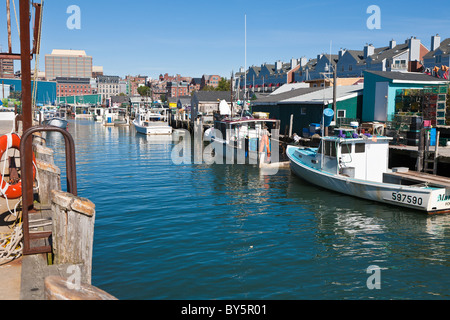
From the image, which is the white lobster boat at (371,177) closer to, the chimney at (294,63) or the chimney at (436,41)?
the chimney at (436,41)

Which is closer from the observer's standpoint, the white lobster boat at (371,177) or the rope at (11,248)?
the rope at (11,248)

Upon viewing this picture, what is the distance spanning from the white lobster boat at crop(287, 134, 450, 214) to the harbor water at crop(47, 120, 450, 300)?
56 cm

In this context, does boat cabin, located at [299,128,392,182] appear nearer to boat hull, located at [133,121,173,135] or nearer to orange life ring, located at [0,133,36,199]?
orange life ring, located at [0,133,36,199]

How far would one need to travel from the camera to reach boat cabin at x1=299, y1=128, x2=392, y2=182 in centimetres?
2028

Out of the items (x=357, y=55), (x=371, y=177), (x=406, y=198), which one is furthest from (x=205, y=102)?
(x=406, y=198)

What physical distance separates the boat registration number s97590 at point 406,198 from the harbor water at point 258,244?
1.62ft

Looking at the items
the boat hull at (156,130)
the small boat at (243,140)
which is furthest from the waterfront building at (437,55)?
the small boat at (243,140)

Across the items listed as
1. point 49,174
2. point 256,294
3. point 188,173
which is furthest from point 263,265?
point 188,173

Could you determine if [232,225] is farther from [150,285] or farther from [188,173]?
[188,173]

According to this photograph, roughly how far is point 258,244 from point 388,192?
811cm

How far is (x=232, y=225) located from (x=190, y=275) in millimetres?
5069

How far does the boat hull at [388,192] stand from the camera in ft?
56.6

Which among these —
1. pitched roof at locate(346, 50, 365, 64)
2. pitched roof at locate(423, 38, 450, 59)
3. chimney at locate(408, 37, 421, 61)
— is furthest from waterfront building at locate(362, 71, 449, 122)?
pitched roof at locate(346, 50, 365, 64)

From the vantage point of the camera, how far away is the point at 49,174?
10.6m
